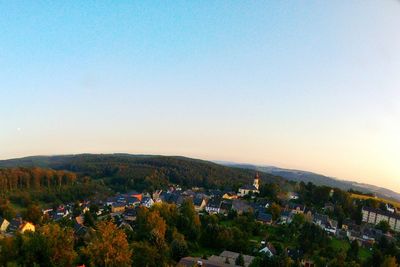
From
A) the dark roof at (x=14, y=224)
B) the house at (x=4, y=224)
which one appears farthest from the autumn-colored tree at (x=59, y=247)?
the house at (x=4, y=224)

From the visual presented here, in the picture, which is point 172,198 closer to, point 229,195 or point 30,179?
point 229,195

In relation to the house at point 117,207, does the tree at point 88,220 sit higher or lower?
higher

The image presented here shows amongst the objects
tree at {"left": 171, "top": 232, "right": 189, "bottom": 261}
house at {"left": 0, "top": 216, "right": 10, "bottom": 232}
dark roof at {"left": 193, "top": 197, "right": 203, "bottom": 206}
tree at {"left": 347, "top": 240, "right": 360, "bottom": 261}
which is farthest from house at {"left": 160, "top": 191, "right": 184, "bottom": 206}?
tree at {"left": 347, "top": 240, "right": 360, "bottom": 261}

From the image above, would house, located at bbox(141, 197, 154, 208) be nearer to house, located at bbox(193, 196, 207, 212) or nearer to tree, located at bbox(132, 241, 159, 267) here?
house, located at bbox(193, 196, 207, 212)

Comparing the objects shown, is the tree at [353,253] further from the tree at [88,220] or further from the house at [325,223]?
the tree at [88,220]

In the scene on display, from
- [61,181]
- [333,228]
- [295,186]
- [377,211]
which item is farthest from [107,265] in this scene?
[61,181]
